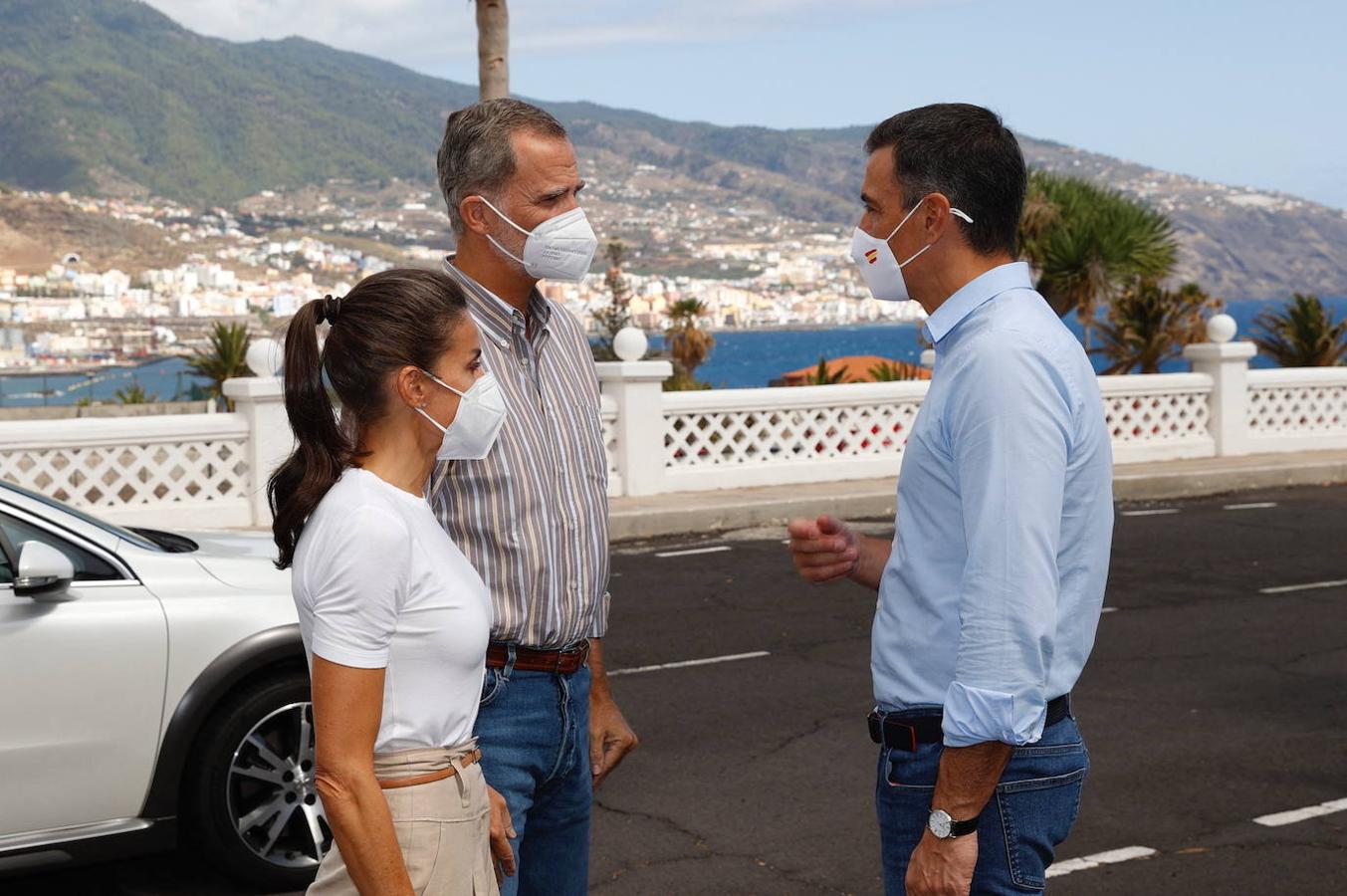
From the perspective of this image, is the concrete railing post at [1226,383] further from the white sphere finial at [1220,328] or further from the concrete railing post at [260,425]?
the concrete railing post at [260,425]

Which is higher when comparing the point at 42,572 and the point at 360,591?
the point at 360,591

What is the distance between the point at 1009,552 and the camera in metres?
2.34

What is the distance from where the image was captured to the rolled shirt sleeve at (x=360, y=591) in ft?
7.61

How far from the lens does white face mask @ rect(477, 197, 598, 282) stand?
3.14 meters

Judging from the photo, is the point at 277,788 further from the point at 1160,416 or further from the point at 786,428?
the point at 1160,416

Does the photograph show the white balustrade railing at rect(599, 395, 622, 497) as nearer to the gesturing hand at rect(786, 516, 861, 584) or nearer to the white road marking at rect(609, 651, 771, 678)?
the white road marking at rect(609, 651, 771, 678)

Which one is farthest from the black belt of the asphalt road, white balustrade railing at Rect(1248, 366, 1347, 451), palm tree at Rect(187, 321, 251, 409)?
palm tree at Rect(187, 321, 251, 409)

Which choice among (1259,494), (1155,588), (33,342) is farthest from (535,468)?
(33,342)

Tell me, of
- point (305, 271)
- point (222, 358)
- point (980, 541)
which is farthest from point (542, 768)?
point (305, 271)

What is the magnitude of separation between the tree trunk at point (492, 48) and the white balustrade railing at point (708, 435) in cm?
317

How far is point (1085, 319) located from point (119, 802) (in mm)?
20627

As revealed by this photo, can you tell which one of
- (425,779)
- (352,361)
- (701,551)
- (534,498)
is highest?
(352,361)

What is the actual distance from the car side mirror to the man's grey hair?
82.9 inches

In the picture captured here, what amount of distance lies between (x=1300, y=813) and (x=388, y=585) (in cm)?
462
